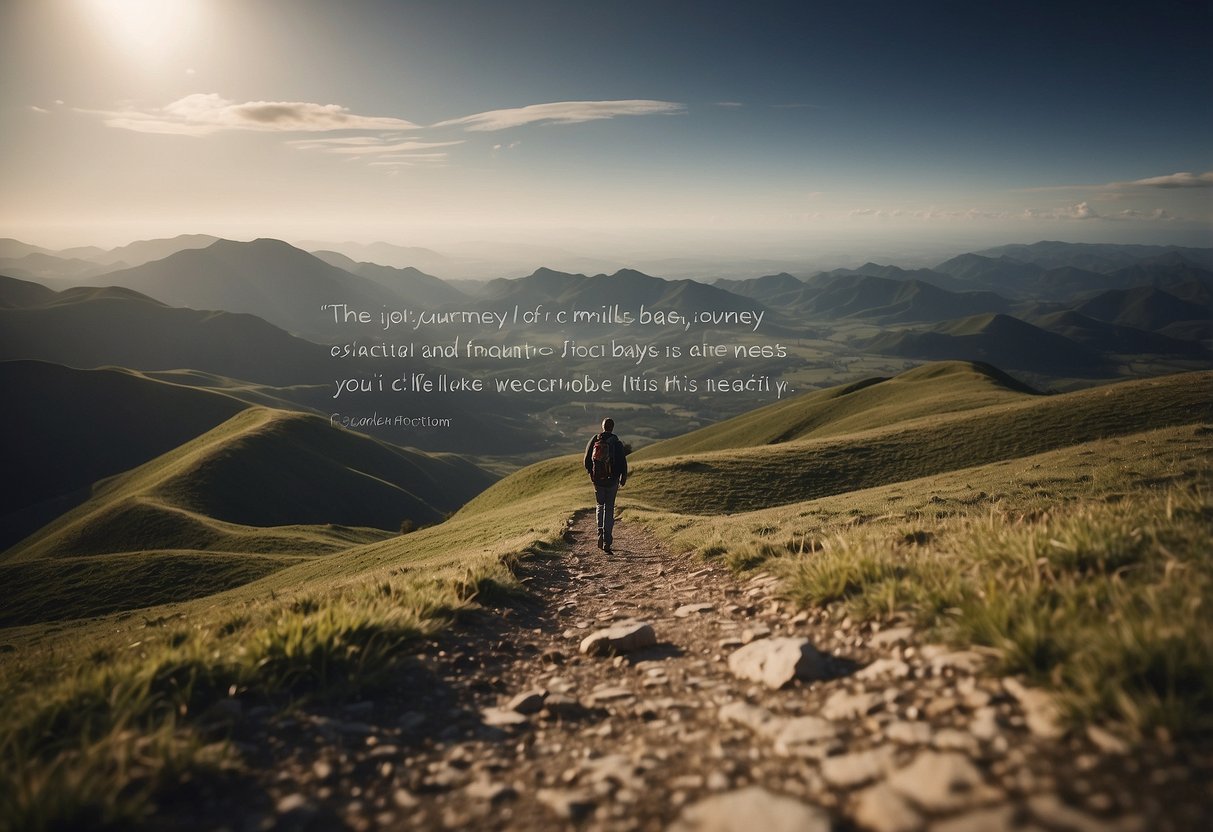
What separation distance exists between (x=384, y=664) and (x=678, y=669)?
3580 millimetres

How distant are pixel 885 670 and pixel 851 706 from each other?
81 centimetres

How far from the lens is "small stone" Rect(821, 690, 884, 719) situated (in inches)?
191

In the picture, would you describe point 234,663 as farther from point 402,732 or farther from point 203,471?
point 203,471

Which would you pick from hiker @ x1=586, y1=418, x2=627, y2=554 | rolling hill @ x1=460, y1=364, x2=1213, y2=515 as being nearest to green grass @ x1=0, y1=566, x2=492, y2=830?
hiker @ x1=586, y1=418, x2=627, y2=554

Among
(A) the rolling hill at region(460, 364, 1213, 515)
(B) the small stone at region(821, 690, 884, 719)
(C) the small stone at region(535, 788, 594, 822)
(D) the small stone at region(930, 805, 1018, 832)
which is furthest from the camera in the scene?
(A) the rolling hill at region(460, 364, 1213, 515)

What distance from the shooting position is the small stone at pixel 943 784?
3254 millimetres

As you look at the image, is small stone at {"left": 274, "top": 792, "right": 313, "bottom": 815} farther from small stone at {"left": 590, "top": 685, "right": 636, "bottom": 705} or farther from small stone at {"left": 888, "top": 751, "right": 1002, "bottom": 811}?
small stone at {"left": 888, "top": 751, "right": 1002, "bottom": 811}

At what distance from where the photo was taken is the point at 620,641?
25.7 ft

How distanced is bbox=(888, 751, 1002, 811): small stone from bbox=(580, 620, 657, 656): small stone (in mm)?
4522

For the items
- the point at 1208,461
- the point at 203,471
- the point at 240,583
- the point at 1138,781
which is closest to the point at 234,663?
the point at 1138,781

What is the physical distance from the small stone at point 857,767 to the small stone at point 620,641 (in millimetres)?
3970

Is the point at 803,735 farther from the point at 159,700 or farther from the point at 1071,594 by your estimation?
the point at 159,700

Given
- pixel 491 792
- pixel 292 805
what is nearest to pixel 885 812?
pixel 491 792

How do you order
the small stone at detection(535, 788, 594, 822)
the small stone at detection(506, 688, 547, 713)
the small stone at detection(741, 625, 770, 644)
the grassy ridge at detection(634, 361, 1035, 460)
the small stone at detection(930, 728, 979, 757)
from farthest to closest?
the grassy ridge at detection(634, 361, 1035, 460) → the small stone at detection(741, 625, 770, 644) → the small stone at detection(506, 688, 547, 713) → the small stone at detection(535, 788, 594, 822) → the small stone at detection(930, 728, 979, 757)
